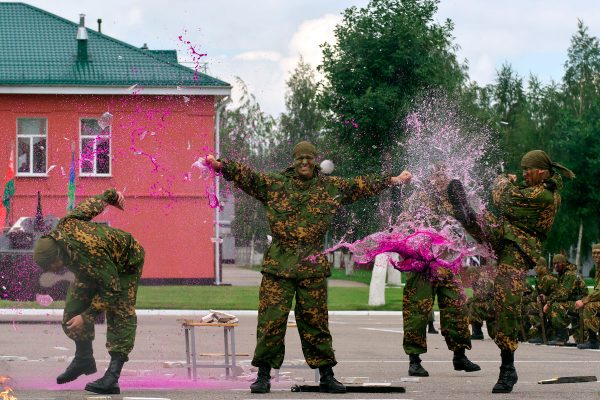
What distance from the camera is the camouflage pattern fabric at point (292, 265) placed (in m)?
11.3

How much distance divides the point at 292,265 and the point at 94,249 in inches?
65.8

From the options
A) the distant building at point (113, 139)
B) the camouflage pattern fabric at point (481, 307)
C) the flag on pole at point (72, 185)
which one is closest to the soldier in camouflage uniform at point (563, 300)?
the camouflage pattern fabric at point (481, 307)

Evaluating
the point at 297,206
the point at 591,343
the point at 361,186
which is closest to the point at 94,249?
the point at 297,206

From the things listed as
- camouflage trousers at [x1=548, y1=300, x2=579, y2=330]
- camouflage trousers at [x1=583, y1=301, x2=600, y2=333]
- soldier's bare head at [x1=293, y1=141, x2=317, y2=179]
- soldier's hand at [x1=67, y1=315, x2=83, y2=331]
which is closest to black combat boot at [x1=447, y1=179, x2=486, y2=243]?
soldier's bare head at [x1=293, y1=141, x2=317, y2=179]

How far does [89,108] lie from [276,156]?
67.8ft

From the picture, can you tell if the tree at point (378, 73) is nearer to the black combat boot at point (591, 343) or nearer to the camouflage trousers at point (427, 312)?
the black combat boot at point (591, 343)

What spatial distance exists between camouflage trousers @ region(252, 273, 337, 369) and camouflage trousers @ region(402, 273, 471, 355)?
5.46ft

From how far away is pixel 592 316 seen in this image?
19016 millimetres

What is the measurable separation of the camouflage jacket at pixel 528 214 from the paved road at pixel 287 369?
1275mm

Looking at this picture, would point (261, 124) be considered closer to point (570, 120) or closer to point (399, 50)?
point (570, 120)

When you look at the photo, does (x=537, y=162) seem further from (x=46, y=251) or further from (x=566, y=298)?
(x=566, y=298)

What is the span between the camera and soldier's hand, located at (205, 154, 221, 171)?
1123 centimetres

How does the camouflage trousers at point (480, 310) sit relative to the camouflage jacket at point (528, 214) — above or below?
below

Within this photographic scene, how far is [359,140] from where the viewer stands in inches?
1586
